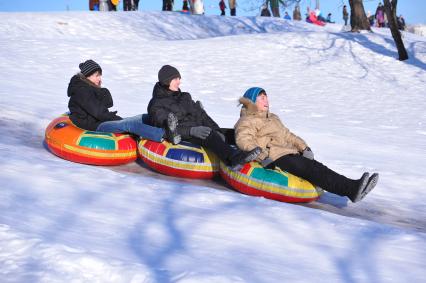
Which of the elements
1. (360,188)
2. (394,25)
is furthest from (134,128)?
(394,25)

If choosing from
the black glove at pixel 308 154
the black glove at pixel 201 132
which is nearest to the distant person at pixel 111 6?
the black glove at pixel 201 132

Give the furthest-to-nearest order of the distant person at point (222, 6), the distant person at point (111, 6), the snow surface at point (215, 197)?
1. the distant person at point (222, 6)
2. the distant person at point (111, 6)
3. the snow surface at point (215, 197)

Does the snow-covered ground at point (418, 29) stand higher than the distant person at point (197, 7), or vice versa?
the distant person at point (197, 7)

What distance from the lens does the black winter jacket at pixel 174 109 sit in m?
6.26

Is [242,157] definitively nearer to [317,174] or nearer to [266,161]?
[266,161]

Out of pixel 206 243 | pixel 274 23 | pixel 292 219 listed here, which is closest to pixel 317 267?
pixel 206 243

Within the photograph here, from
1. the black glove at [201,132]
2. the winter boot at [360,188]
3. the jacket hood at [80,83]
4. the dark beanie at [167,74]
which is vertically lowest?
the winter boot at [360,188]

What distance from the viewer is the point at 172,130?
610 centimetres

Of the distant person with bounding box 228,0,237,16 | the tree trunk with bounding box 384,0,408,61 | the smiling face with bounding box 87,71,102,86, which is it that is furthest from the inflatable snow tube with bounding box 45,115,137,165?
the distant person with bounding box 228,0,237,16

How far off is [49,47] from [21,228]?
14.5 m

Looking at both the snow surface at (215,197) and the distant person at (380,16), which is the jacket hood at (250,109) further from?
the distant person at (380,16)

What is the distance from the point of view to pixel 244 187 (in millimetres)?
5707

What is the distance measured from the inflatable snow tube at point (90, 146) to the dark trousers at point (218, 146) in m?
0.97

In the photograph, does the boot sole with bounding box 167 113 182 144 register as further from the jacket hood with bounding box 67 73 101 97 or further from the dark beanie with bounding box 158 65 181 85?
the jacket hood with bounding box 67 73 101 97
